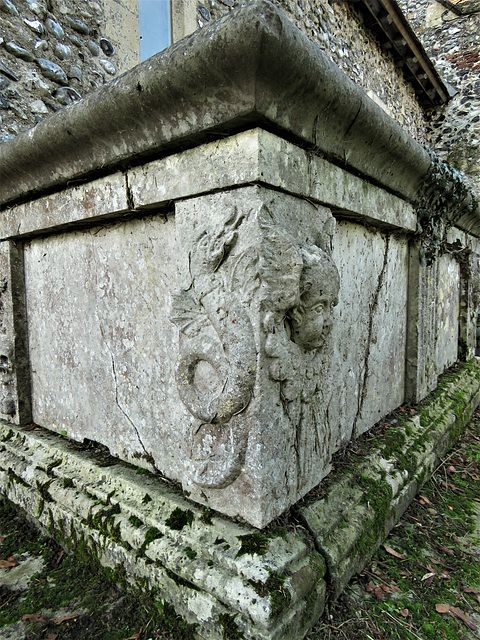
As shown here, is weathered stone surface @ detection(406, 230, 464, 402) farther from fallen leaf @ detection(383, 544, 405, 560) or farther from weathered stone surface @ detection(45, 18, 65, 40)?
weathered stone surface @ detection(45, 18, 65, 40)

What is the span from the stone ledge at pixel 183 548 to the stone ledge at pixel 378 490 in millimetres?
114

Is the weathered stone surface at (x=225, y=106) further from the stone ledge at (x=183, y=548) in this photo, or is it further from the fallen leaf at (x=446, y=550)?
the fallen leaf at (x=446, y=550)

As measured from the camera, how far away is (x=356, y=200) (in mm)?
1745

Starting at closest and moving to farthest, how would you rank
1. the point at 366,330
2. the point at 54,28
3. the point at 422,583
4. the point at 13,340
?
the point at 422,583 → the point at 366,330 → the point at 13,340 → the point at 54,28

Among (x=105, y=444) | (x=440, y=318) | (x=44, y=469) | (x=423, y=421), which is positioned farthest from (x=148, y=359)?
(x=440, y=318)

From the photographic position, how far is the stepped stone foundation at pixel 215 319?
3.86 ft

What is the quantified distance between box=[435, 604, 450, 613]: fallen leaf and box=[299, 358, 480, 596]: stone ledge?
0.89 feet

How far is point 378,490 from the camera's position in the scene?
173 cm

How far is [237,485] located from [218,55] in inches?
52.5

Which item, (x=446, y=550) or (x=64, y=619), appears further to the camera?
(x=446, y=550)

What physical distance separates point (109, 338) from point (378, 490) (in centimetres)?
148

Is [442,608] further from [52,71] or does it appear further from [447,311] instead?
[52,71]

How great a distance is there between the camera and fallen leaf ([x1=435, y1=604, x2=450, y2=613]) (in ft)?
4.53

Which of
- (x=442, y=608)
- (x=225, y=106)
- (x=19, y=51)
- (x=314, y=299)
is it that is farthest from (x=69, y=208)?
(x=442, y=608)
